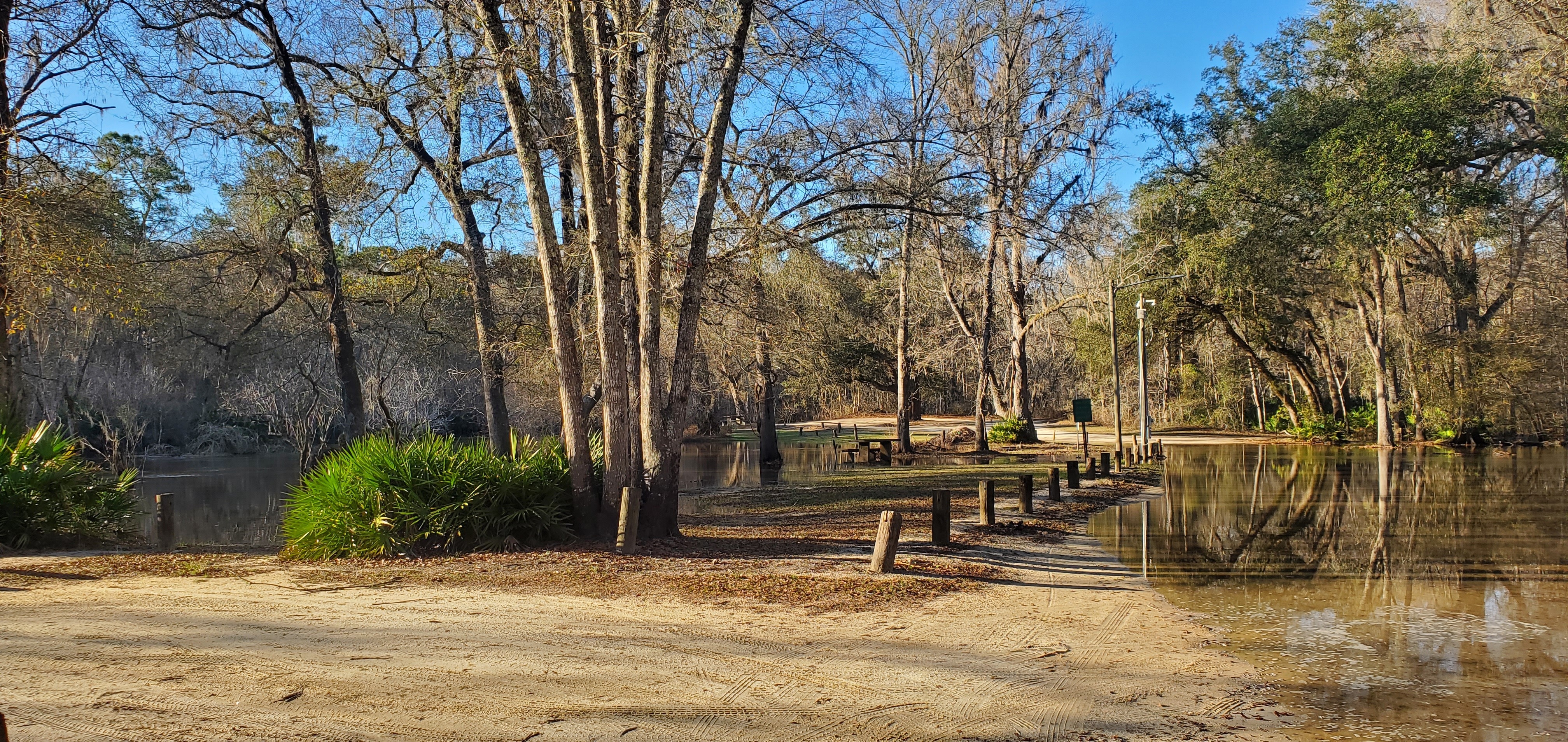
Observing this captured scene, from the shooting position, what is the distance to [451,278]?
20.8 m

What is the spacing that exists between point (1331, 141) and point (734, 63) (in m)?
22.8

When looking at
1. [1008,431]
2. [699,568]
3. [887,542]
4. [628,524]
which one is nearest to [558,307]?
[628,524]

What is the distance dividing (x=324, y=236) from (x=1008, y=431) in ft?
90.0

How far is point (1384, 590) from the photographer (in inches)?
419

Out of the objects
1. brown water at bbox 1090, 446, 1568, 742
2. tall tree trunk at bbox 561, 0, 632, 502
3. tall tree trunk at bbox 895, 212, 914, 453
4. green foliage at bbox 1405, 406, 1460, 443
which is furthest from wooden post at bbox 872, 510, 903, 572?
green foliage at bbox 1405, 406, 1460, 443

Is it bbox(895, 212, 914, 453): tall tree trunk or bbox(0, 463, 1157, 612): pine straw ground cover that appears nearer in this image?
bbox(0, 463, 1157, 612): pine straw ground cover

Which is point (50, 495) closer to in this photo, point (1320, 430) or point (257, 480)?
point (257, 480)

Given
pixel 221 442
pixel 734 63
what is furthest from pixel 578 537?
pixel 221 442

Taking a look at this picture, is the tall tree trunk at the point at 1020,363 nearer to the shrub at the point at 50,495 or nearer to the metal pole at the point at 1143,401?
the metal pole at the point at 1143,401

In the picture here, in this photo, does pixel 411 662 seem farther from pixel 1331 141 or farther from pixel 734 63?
pixel 1331 141

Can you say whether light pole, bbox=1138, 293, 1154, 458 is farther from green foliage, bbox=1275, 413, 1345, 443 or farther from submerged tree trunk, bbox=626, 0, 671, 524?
submerged tree trunk, bbox=626, 0, 671, 524

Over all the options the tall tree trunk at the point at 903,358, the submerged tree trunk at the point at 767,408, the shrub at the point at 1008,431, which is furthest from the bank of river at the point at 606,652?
the shrub at the point at 1008,431

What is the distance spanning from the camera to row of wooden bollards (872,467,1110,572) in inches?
413

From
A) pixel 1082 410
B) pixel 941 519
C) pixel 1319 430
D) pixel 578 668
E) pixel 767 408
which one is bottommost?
pixel 578 668
